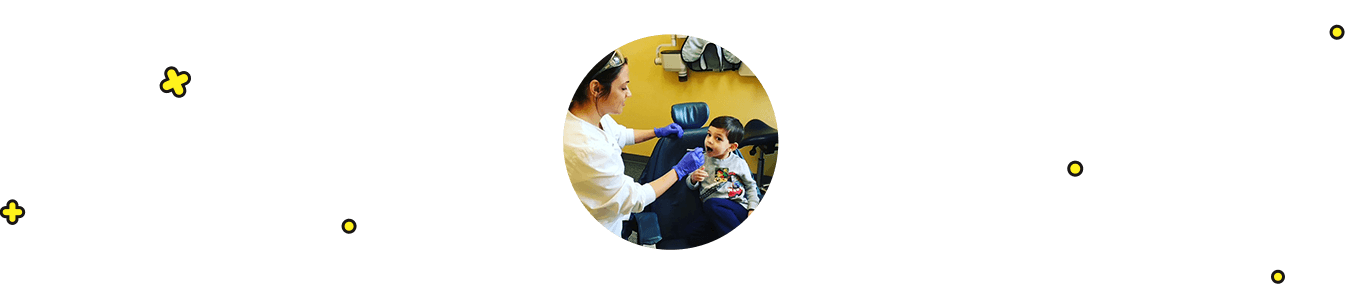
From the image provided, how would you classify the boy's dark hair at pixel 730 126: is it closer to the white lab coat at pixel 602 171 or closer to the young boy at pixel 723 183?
the young boy at pixel 723 183

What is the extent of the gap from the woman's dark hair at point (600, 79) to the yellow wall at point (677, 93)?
54mm

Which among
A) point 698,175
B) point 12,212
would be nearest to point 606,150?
point 698,175

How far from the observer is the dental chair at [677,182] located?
239 centimetres

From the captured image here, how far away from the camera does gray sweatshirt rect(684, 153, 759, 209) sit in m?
2.45

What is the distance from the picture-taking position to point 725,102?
237 centimetres

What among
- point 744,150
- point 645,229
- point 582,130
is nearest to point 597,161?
point 582,130

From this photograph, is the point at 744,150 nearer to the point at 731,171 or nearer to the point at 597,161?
the point at 731,171

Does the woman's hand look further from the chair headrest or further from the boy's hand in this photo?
the boy's hand

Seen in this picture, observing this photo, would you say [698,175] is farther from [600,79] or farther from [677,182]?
[600,79]

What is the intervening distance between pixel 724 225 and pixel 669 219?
178 mm

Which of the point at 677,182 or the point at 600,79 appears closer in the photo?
the point at 600,79

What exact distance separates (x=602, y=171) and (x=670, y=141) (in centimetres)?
22

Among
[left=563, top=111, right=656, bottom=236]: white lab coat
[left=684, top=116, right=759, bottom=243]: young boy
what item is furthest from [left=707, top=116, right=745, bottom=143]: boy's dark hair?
[left=563, top=111, right=656, bottom=236]: white lab coat

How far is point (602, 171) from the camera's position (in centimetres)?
238
